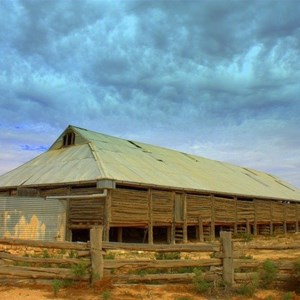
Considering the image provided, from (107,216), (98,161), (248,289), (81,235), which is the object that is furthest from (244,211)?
(248,289)

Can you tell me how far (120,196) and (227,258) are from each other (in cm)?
1115

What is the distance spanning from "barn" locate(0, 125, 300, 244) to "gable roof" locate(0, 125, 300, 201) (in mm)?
72

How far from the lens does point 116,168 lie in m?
20.6

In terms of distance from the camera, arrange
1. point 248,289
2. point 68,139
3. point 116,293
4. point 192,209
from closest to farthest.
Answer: point 116,293, point 248,289, point 192,209, point 68,139

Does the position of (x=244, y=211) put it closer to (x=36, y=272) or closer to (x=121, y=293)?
(x=121, y=293)

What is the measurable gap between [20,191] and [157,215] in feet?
26.0

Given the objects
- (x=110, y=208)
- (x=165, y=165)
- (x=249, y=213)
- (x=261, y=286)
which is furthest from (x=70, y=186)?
(x=249, y=213)

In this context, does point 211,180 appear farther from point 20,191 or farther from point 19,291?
point 19,291

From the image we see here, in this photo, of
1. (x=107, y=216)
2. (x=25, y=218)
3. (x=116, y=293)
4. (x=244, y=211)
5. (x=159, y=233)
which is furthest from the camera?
(x=244, y=211)

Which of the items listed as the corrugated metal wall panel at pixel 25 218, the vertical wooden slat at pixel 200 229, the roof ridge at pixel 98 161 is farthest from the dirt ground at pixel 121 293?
the vertical wooden slat at pixel 200 229

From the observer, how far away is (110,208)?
19.2 meters

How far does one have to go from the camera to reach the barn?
61.3 ft

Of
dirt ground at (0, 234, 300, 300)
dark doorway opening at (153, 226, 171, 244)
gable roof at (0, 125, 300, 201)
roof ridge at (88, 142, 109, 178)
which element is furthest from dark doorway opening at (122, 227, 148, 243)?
dirt ground at (0, 234, 300, 300)

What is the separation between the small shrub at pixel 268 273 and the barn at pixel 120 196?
1057 centimetres
